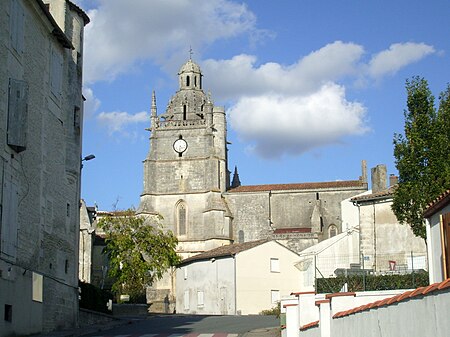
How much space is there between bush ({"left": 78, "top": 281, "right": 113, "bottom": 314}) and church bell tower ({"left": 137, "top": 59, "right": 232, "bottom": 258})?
Answer: 1582 inches

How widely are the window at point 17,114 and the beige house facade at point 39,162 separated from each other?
0.11 feet

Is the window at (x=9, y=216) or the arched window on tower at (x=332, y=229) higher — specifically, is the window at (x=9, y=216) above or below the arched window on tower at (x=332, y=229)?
below

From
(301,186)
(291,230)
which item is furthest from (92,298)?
(301,186)

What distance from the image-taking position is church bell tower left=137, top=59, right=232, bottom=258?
81.6 m

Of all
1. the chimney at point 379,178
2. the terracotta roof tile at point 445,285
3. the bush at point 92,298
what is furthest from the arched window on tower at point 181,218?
the terracotta roof tile at point 445,285

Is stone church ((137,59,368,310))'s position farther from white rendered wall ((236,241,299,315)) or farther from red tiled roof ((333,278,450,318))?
red tiled roof ((333,278,450,318))

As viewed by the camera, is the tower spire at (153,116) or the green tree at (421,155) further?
the tower spire at (153,116)

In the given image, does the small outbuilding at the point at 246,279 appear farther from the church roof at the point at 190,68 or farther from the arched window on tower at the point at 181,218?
the church roof at the point at 190,68

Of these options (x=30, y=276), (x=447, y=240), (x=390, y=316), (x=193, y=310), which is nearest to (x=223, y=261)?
(x=193, y=310)

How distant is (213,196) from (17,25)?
57.6m

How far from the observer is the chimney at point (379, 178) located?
171 ft

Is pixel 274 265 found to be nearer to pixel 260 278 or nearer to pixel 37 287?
pixel 260 278

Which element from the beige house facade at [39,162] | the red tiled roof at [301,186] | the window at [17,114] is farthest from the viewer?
the red tiled roof at [301,186]

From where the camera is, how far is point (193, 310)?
201ft
